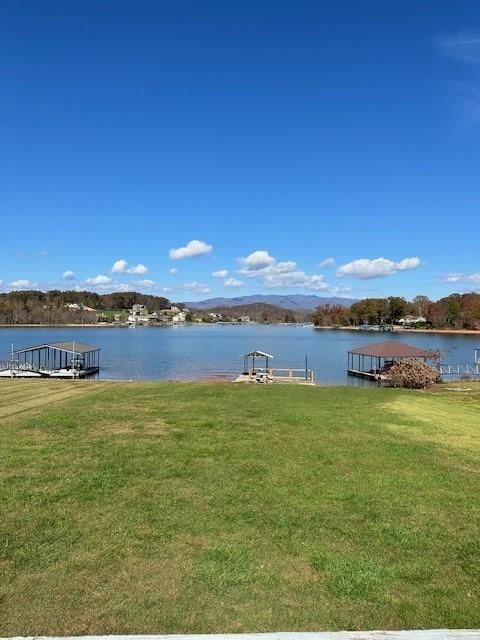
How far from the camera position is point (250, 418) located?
40.1ft

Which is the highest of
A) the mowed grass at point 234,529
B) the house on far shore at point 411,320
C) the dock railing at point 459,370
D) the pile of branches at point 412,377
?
the house on far shore at point 411,320

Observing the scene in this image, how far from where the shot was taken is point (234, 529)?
18.0ft

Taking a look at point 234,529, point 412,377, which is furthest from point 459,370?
point 234,529

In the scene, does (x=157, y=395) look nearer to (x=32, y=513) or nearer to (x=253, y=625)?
(x=32, y=513)

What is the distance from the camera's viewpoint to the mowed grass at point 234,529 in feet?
12.9

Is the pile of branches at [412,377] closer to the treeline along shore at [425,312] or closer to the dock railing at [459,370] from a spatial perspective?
the dock railing at [459,370]

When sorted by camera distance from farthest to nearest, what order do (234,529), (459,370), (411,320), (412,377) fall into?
(411,320) → (459,370) → (412,377) → (234,529)

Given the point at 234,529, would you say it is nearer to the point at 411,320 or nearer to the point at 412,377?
the point at 412,377

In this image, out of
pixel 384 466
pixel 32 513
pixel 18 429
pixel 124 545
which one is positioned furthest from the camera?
pixel 18 429

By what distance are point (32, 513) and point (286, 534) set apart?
280 cm

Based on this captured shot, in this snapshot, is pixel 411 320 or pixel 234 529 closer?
pixel 234 529

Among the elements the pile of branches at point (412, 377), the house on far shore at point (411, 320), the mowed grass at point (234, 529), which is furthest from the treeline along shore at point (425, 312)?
the mowed grass at point (234, 529)

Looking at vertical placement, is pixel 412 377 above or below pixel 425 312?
below

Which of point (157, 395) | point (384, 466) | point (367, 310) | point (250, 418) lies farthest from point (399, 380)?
point (367, 310)
